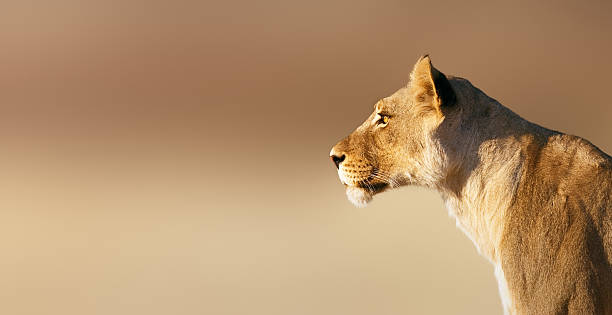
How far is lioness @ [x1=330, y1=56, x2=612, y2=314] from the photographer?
2412 mm

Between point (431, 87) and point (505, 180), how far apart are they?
447mm

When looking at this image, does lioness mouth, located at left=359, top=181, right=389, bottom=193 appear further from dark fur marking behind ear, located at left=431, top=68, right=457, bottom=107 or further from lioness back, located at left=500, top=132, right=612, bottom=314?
lioness back, located at left=500, top=132, right=612, bottom=314

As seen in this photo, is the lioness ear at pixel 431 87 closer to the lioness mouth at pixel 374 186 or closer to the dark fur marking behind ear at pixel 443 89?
the dark fur marking behind ear at pixel 443 89

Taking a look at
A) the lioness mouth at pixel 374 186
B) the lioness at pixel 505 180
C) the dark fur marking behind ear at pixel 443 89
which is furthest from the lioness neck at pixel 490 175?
the lioness mouth at pixel 374 186

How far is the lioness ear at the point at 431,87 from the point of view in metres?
2.69

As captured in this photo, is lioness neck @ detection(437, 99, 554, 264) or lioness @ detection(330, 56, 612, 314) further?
lioness neck @ detection(437, 99, 554, 264)

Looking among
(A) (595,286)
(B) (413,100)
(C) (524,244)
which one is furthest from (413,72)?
(A) (595,286)

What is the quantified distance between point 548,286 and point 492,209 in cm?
39

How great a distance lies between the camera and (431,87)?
277cm

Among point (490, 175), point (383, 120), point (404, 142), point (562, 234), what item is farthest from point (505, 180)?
point (383, 120)

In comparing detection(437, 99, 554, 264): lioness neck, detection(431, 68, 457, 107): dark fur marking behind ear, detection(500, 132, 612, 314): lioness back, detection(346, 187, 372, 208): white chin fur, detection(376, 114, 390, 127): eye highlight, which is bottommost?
detection(500, 132, 612, 314): lioness back

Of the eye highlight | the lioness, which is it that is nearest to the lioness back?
the lioness

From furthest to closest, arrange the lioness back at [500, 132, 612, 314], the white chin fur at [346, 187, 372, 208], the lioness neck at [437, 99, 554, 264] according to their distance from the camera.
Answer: the white chin fur at [346, 187, 372, 208] < the lioness neck at [437, 99, 554, 264] < the lioness back at [500, 132, 612, 314]

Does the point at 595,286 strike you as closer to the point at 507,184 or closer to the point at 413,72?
the point at 507,184
